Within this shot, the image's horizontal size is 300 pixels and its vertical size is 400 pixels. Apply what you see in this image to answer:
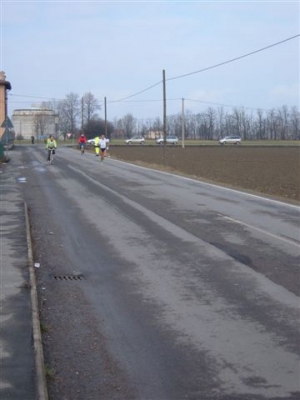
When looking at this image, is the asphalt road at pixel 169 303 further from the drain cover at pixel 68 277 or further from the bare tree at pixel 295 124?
the bare tree at pixel 295 124

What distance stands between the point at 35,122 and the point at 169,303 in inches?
5228

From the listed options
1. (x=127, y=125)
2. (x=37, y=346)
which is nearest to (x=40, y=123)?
(x=127, y=125)

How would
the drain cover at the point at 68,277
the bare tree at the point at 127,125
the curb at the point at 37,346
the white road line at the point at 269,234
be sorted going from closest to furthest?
the curb at the point at 37,346
the drain cover at the point at 68,277
the white road line at the point at 269,234
the bare tree at the point at 127,125

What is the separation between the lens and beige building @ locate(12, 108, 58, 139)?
136438 millimetres

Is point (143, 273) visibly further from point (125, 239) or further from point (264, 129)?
point (264, 129)

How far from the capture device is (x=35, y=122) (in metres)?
138

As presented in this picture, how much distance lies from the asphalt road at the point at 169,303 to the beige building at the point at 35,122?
118m

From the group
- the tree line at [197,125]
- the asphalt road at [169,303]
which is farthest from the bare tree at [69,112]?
the asphalt road at [169,303]

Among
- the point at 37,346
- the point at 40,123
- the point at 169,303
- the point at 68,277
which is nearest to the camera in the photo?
the point at 37,346

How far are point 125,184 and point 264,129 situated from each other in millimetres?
141321

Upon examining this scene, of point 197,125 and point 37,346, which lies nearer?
point 37,346

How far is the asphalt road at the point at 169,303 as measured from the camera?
5.76 meters

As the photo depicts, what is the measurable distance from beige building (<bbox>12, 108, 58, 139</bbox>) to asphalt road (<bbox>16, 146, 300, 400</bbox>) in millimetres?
118471

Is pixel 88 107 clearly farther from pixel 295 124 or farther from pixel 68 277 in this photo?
pixel 68 277
